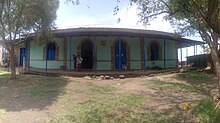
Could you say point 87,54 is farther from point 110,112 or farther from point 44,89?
point 110,112

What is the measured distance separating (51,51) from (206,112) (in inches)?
645

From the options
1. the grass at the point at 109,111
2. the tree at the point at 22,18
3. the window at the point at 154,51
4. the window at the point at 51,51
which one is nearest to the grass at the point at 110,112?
the grass at the point at 109,111

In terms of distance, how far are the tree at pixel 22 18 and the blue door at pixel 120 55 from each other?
7.25m

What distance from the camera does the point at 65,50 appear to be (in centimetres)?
2306

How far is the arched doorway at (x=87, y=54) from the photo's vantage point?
23.3 metres

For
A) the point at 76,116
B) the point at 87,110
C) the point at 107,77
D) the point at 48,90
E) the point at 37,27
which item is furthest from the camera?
the point at 107,77

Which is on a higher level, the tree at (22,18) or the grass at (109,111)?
the tree at (22,18)

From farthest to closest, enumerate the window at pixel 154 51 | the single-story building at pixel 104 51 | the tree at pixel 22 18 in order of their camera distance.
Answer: the window at pixel 154 51
the single-story building at pixel 104 51
the tree at pixel 22 18

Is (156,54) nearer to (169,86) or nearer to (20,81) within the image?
(169,86)

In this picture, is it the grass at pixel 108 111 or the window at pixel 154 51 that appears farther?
the window at pixel 154 51

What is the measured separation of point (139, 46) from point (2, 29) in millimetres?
11833

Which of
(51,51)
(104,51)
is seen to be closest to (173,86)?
(104,51)

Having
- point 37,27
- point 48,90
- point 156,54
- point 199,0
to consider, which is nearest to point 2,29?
point 37,27

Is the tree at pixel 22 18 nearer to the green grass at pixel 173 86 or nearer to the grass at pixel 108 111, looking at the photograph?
the grass at pixel 108 111
